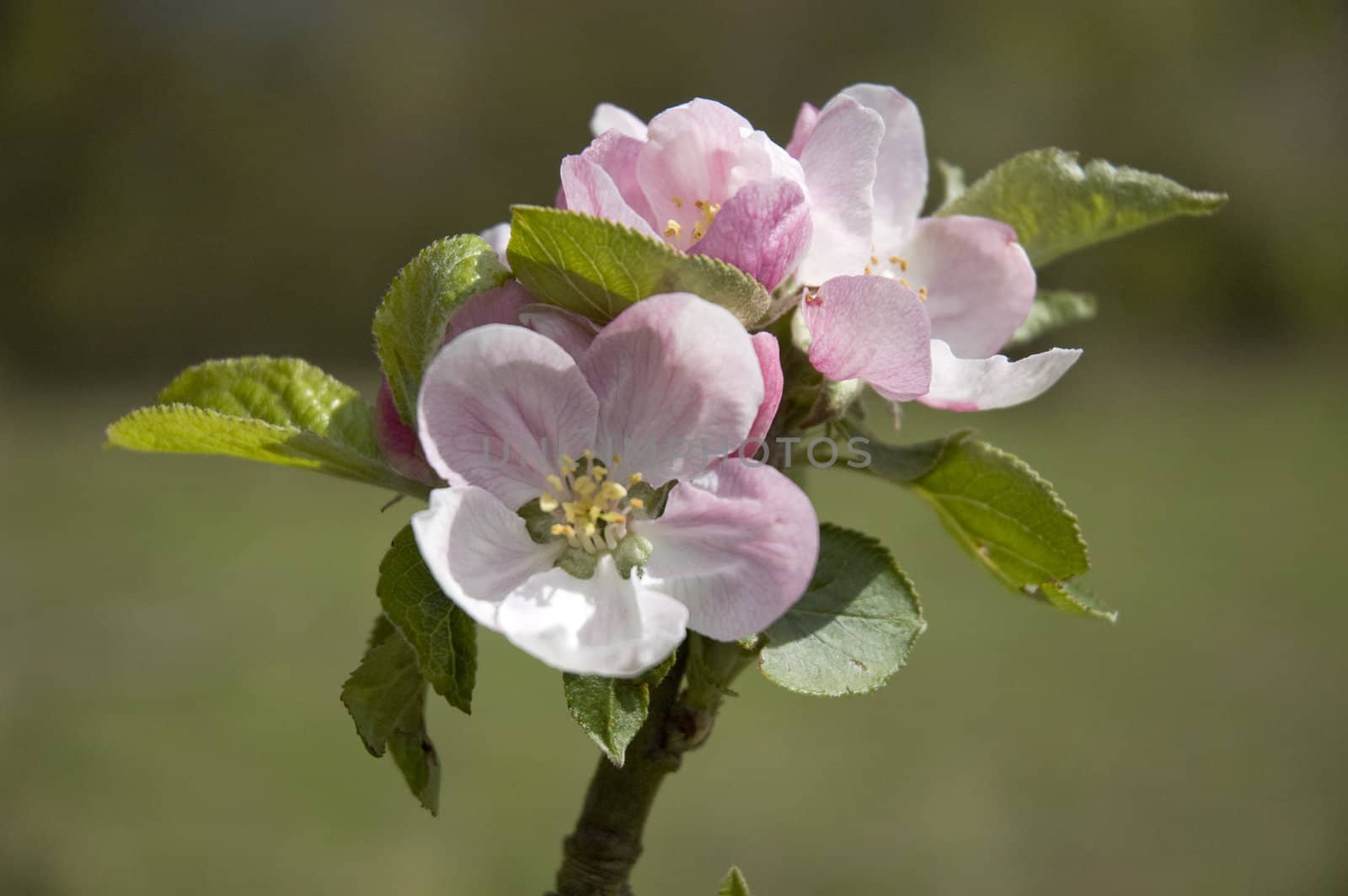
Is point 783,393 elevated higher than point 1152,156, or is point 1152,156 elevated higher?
point 783,393

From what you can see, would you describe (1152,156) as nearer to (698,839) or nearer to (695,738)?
(698,839)

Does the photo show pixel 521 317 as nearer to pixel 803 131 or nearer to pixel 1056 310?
pixel 803 131

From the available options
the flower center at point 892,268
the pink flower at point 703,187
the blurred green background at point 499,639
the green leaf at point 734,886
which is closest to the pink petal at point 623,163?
the pink flower at point 703,187

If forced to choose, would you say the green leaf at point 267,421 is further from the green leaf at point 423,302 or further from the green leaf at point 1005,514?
the green leaf at point 1005,514

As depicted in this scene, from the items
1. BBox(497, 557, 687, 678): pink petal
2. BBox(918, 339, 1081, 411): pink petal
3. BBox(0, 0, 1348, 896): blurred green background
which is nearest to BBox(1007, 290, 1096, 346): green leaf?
BBox(918, 339, 1081, 411): pink petal

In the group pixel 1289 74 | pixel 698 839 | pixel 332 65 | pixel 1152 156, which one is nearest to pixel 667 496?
pixel 698 839

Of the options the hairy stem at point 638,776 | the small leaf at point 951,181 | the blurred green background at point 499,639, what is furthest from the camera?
the blurred green background at point 499,639

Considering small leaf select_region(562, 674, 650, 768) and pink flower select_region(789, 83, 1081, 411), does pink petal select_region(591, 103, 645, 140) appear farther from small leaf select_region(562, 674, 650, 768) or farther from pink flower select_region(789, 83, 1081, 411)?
small leaf select_region(562, 674, 650, 768)

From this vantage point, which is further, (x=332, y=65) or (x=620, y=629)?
(x=332, y=65)
